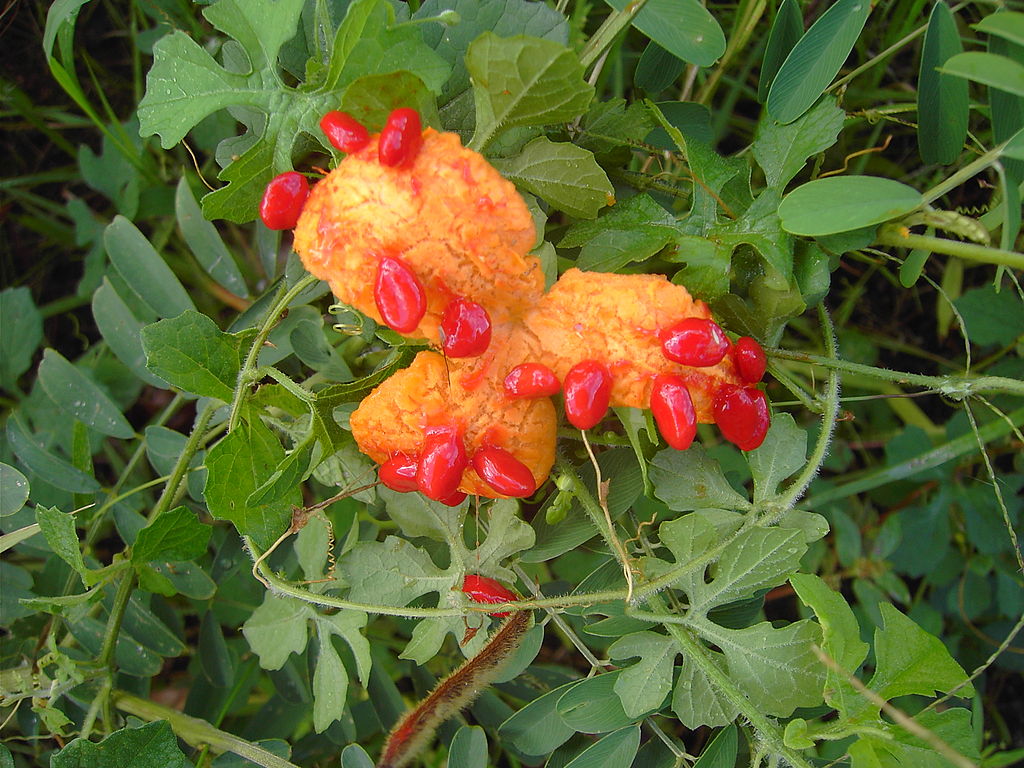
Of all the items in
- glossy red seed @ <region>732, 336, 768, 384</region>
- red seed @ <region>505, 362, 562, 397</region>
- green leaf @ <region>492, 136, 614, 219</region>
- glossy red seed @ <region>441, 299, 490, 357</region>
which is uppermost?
green leaf @ <region>492, 136, 614, 219</region>

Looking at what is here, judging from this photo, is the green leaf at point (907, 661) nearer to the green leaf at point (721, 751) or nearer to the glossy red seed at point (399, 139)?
the green leaf at point (721, 751)

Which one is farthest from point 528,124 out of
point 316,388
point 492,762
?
point 492,762

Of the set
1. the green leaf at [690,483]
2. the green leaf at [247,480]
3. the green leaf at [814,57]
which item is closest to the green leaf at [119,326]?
the green leaf at [247,480]

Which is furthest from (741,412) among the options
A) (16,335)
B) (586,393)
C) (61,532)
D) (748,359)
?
(16,335)

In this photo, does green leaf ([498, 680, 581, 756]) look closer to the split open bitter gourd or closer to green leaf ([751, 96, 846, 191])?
the split open bitter gourd

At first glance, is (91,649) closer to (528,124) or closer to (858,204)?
(528,124)

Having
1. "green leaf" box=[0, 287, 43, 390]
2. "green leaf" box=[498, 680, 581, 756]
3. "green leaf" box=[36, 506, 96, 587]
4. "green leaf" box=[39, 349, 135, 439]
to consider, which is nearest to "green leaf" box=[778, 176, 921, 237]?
"green leaf" box=[498, 680, 581, 756]
